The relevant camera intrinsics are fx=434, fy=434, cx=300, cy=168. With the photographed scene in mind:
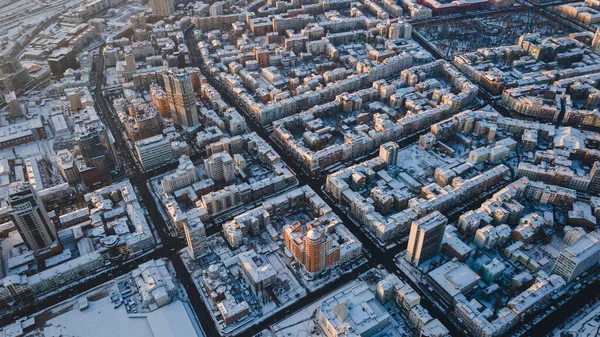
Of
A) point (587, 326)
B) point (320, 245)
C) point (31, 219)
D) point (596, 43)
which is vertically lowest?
point (587, 326)

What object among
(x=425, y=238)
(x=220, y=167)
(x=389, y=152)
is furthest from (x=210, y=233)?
(x=389, y=152)

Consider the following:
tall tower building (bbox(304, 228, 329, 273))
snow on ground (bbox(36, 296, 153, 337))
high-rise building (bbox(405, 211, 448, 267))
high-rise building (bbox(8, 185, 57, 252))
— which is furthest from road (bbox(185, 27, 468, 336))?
high-rise building (bbox(8, 185, 57, 252))

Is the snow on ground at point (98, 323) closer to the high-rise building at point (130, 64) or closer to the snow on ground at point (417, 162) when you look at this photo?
the snow on ground at point (417, 162)

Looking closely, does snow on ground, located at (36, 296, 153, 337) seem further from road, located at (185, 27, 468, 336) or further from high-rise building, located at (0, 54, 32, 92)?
high-rise building, located at (0, 54, 32, 92)

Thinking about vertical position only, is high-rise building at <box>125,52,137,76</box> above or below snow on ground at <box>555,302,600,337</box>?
above

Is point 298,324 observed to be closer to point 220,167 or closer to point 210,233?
point 210,233

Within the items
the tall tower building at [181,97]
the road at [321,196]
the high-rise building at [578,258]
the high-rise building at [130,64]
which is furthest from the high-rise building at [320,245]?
the high-rise building at [130,64]
